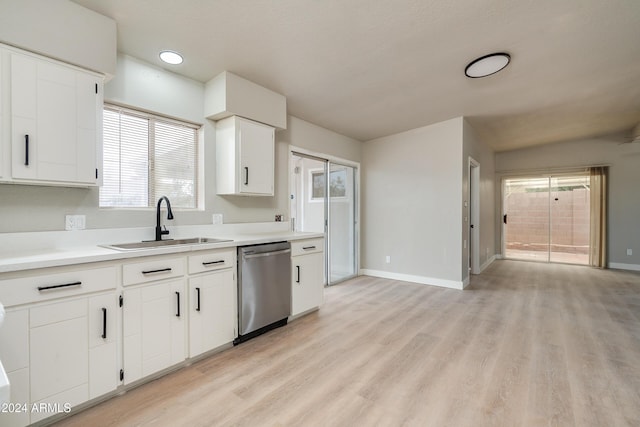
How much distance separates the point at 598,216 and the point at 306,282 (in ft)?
21.4

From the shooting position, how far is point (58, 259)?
1.54 m

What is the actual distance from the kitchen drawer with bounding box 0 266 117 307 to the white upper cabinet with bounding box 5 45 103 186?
0.67m

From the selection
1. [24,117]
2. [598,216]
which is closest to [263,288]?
[24,117]

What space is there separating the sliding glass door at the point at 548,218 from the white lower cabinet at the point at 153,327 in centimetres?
753

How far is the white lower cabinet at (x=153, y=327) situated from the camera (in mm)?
1835

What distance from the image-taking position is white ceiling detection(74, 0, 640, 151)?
2.01 m

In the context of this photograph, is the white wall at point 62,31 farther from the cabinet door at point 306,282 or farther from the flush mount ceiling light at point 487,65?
the flush mount ceiling light at point 487,65

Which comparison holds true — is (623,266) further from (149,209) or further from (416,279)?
(149,209)

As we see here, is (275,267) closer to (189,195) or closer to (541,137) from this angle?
(189,195)

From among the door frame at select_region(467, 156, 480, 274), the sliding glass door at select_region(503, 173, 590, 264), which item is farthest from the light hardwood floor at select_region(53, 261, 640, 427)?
the sliding glass door at select_region(503, 173, 590, 264)

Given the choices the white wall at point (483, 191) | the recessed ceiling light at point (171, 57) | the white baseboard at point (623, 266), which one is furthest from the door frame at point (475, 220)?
the recessed ceiling light at point (171, 57)

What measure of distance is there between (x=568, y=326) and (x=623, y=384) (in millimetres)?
1096

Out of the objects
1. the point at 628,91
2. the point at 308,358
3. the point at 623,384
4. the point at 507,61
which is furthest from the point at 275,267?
the point at 628,91

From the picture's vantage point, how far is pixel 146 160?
2.57 meters
